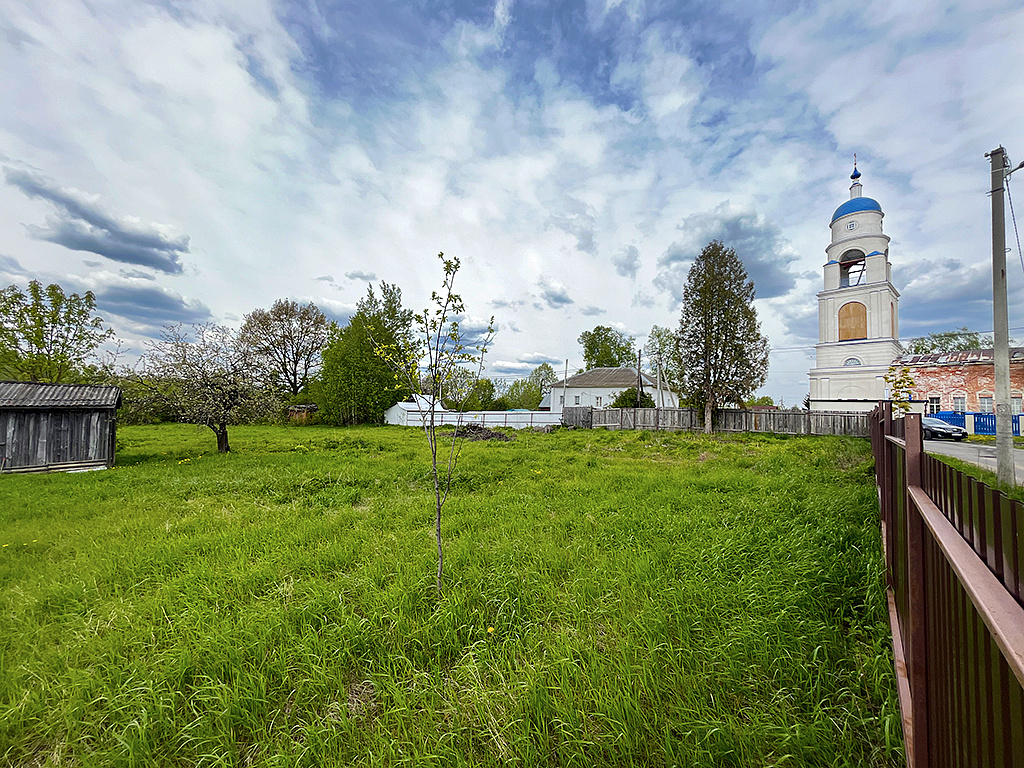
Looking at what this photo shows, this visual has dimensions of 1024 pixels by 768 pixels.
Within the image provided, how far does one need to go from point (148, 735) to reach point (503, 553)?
2628 millimetres

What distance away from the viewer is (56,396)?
10.1 metres

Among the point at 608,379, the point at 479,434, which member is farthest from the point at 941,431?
the point at 608,379

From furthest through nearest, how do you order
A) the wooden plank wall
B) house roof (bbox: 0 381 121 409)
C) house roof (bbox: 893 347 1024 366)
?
house roof (bbox: 893 347 1024 366), house roof (bbox: 0 381 121 409), the wooden plank wall

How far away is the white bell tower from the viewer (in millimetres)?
24781

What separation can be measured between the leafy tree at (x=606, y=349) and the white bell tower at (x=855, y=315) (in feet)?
65.6

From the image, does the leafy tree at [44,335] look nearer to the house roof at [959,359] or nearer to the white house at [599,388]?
the white house at [599,388]

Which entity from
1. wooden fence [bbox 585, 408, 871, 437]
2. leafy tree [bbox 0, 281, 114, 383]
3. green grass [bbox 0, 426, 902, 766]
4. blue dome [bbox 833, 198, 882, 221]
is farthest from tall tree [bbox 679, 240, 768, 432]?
leafy tree [bbox 0, 281, 114, 383]

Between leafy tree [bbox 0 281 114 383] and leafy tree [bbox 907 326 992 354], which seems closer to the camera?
leafy tree [bbox 0 281 114 383]

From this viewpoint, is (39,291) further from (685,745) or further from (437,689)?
(685,745)

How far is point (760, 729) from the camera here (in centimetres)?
192

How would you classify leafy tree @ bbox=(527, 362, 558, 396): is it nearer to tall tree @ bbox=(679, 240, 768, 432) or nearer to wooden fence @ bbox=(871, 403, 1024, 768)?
tall tree @ bbox=(679, 240, 768, 432)

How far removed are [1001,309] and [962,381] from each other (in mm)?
22696

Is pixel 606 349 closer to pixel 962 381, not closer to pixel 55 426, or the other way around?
pixel 962 381

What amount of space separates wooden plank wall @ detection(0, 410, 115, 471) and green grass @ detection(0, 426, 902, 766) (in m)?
6.65
